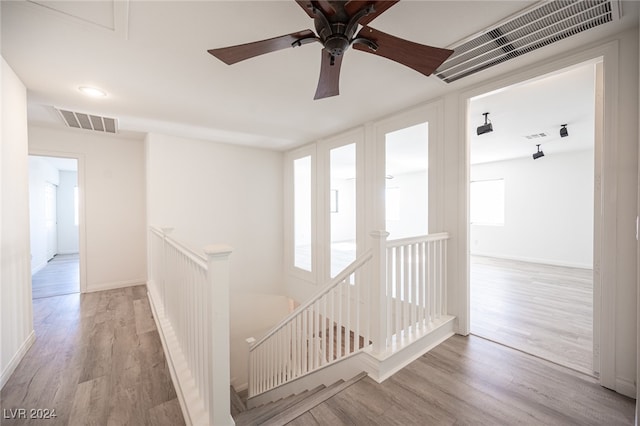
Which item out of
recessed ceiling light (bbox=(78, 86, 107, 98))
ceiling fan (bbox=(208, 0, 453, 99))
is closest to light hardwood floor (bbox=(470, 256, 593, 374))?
ceiling fan (bbox=(208, 0, 453, 99))

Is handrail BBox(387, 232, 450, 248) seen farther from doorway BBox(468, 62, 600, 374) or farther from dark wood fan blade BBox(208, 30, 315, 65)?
dark wood fan blade BBox(208, 30, 315, 65)

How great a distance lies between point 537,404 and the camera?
5.36 ft

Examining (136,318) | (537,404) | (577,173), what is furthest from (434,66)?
(577,173)

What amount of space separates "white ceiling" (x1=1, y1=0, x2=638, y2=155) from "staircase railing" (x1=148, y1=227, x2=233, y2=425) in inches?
57.0

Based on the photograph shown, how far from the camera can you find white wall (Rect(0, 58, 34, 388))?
6.26 ft

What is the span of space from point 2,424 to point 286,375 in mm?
2056

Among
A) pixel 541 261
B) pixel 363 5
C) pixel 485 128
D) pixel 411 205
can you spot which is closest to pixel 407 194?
pixel 411 205

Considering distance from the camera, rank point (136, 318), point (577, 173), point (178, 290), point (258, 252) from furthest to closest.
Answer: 1. point (577, 173)
2. point (258, 252)
3. point (136, 318)
4. point (178, 290)

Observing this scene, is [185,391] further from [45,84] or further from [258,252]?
[258,252]

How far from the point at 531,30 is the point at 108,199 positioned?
5496 millimetres

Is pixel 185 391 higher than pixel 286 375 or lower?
higher

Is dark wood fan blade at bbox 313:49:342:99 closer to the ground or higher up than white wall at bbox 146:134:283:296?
higher up

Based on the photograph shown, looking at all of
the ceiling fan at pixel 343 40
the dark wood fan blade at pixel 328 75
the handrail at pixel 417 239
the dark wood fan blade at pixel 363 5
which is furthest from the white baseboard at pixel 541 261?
the dark wood fan blade at pixel 363 5

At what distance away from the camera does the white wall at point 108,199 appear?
3.90m
